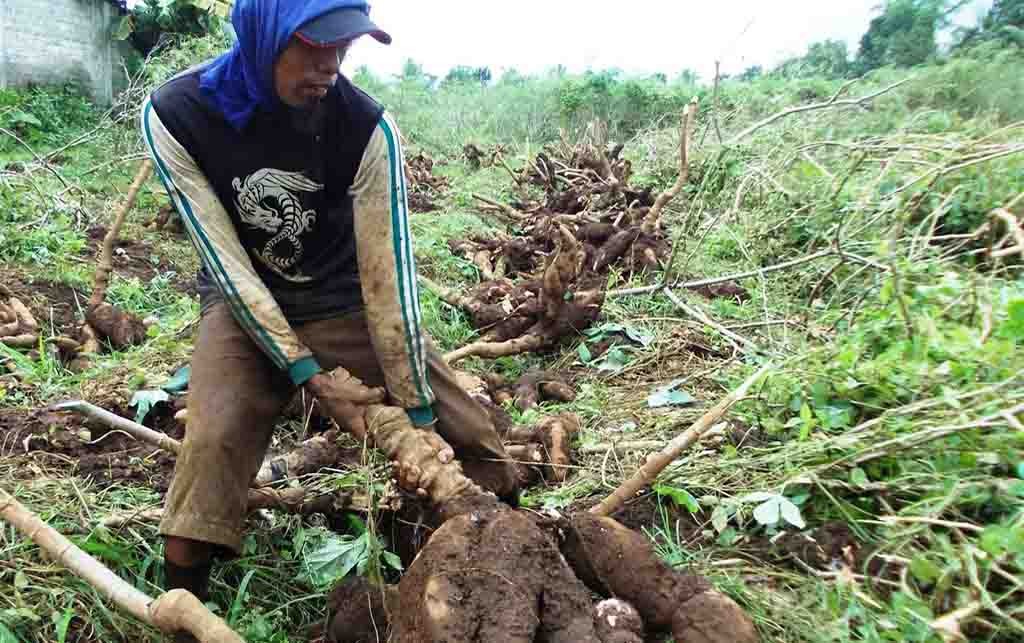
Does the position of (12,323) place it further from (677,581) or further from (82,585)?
(677,581)

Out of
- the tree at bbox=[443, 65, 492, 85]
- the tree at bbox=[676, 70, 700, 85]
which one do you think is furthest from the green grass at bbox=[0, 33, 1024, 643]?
the tree at bbox=[443, 65, 492, 85]

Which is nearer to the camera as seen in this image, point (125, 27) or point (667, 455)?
point (667, 455)

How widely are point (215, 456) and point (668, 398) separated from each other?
1.95 m

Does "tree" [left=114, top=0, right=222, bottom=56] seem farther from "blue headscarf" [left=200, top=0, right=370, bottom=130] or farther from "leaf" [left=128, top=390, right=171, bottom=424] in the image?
"blue headscarf" [left=200, top=0, right=370, bottom=130]

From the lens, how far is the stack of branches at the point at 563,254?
3936mm

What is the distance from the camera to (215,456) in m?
1.87

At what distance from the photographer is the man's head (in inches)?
68.2

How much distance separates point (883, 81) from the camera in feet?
40.4

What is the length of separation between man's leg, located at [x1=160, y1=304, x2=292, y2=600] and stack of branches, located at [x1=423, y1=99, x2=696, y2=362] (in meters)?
1.58

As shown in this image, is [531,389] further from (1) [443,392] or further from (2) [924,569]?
(2) [924,569]

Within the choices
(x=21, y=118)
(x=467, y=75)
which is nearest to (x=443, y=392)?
(x=21, y=118)

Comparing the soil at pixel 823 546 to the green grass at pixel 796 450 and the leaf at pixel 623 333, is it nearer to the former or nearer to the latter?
the green grass at pixel 796 450

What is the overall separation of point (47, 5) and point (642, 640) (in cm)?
1166

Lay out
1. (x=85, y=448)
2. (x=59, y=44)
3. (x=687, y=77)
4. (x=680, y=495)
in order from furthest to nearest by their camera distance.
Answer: (x=687, y=77)
(x=59, y=44)
(x=85, y=448)
(x=680, y=495)
